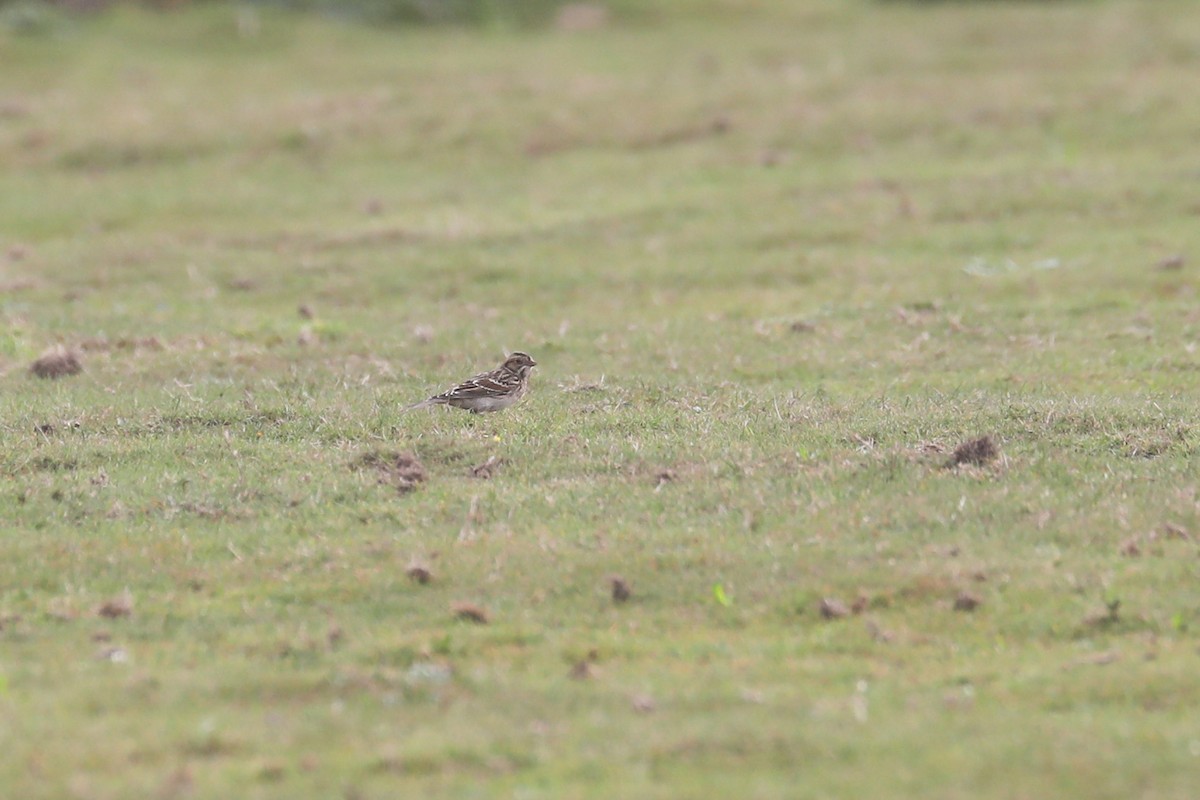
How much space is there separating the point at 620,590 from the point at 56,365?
10.5 m

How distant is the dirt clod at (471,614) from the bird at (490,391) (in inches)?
189

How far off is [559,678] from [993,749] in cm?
297

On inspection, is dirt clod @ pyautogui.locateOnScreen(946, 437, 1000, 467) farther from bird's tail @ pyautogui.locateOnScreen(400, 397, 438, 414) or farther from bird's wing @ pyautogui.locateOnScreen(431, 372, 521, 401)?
bird's tail @ pyautogui.locateOnScreen(400, 397, 438, 414)

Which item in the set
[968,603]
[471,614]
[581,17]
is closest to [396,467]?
[471,614]

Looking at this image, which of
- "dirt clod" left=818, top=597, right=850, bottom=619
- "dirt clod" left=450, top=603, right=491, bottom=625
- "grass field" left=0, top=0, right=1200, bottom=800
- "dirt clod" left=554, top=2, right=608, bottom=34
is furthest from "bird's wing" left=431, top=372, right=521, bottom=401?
"dirt clod" left=554, top=2, right=608, bottom=34

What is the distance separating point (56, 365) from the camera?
20391 millimetres

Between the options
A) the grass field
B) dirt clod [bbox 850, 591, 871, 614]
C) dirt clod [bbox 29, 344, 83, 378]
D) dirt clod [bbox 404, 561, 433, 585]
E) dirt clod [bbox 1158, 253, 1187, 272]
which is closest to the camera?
the grass field

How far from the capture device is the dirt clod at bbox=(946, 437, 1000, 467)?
15.0 metres

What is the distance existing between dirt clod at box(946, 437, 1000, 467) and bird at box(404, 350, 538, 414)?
15.3 ft

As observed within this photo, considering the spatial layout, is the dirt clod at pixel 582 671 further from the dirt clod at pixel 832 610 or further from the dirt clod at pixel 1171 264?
the dirt clod at pixel 1171 264

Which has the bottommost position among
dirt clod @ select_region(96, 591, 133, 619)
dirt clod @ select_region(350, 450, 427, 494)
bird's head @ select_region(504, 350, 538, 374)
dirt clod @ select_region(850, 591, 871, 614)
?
dirt clod @ select_region(96, 591, 133, 619)

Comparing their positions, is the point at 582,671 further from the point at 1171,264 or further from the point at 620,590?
the point at 1171,264

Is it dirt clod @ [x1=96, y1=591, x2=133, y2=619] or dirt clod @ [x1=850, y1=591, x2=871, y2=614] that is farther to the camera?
dirt clod @ [x1=96, y1=591, x2=133, y2=619]

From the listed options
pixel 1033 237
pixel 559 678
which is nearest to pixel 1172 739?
pixel 559 678
